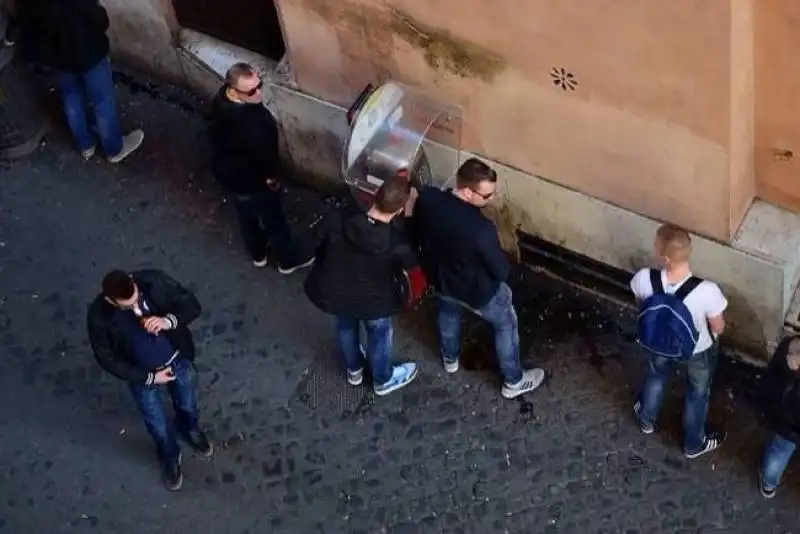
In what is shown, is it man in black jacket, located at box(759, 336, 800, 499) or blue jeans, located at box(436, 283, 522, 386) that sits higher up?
man in black jacket, located at box(759, 336, 800, 499)

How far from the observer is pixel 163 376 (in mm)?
6637

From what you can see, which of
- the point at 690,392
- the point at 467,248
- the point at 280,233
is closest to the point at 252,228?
the point at 280,233

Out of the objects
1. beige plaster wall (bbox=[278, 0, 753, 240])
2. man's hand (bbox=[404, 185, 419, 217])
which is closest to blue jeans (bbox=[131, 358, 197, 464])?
man's hand (bbox=[404, 185, 419, 217])

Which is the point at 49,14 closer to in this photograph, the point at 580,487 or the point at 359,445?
the point at 359,445

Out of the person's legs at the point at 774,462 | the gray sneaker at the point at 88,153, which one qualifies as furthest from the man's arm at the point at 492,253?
the gray sneaker at the point at 88,153

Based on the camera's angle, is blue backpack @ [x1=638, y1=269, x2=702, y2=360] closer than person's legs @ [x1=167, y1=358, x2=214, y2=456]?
Yes

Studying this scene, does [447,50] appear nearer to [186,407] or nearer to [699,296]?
[699,296]

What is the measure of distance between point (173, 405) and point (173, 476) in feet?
1.32

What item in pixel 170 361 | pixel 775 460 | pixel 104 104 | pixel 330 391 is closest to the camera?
pixel 170 361

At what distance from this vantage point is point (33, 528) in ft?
24.1

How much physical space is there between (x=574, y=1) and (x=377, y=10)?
1309 millimetres

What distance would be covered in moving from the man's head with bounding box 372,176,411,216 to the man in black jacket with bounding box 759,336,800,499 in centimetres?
194

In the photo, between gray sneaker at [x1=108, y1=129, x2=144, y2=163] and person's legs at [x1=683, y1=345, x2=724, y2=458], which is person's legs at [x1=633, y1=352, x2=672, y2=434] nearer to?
person's legs at [x1=683, y1=345, x2=724, y2=458]

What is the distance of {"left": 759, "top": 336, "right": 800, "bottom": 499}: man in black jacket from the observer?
6055 mm
